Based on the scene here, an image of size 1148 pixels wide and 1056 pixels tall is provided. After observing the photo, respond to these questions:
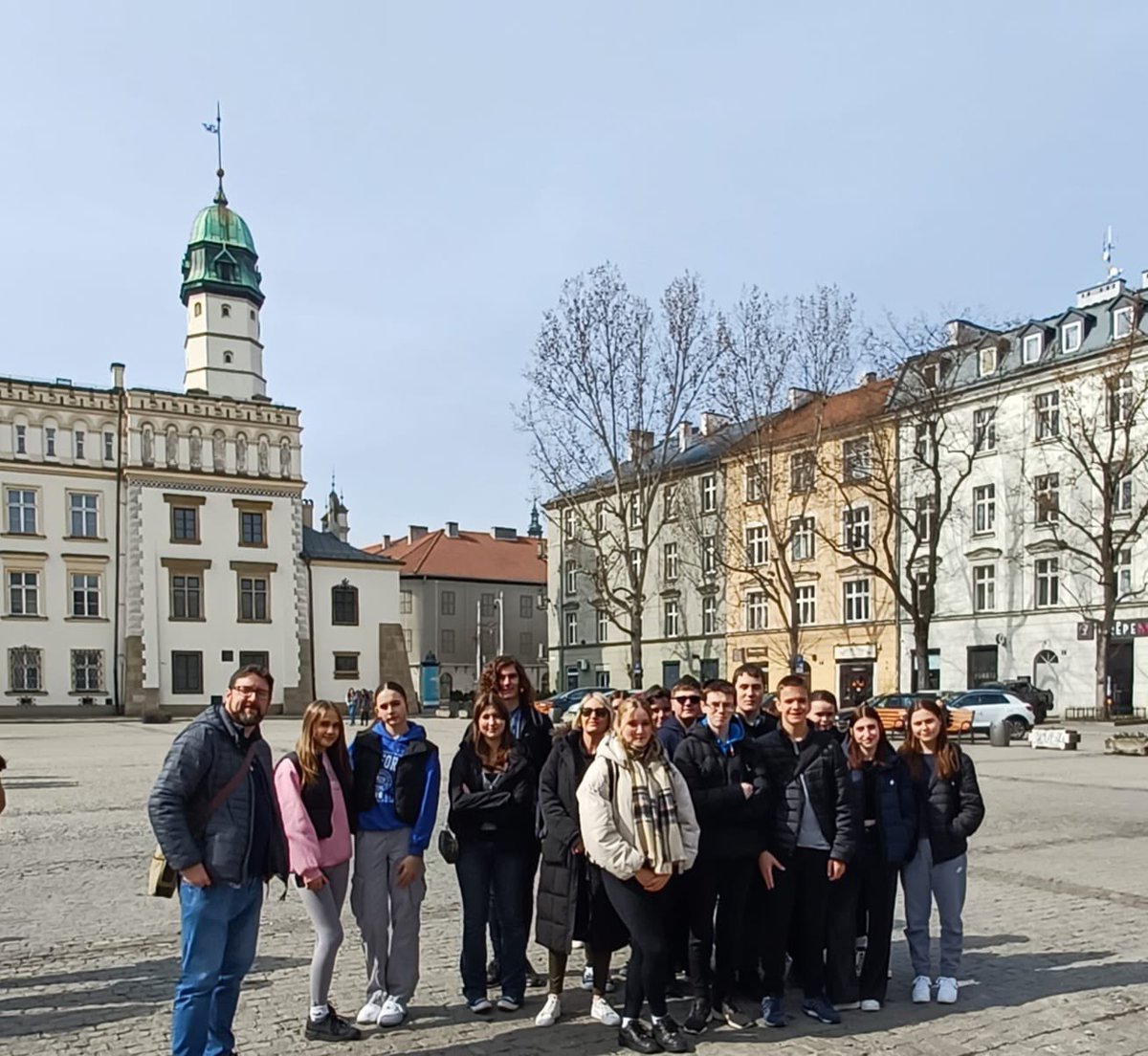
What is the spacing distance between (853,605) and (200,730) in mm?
46372

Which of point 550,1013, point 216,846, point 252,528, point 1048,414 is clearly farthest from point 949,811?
point 252,528

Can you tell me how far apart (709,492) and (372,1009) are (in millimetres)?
50965

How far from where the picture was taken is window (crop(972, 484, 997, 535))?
145ft

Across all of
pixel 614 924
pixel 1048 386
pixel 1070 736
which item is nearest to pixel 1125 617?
pixel 1048 386

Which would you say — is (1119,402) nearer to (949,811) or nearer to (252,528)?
(949,811)

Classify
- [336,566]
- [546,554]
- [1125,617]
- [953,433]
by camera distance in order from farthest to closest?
[546,554] < [336,566] < [953,433] < [1125,617]

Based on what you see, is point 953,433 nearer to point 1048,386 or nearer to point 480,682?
point 1048,386

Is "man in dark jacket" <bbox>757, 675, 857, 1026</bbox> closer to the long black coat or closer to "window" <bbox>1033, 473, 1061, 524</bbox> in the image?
the long black coat

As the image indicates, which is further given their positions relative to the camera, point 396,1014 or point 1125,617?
point 1125,617

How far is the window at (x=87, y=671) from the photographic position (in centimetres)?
4838

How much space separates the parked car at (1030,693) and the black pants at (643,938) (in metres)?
30.9

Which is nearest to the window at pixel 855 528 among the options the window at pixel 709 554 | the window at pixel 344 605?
the window at pixel 709 554

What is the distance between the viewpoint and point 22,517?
48.4 metres

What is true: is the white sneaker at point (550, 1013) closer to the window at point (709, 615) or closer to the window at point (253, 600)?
the window at point (253, 600)
